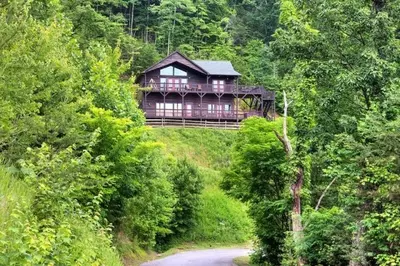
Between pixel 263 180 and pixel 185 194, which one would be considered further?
pixel 185 194

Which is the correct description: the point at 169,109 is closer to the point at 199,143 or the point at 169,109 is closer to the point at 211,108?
the point at 211,108

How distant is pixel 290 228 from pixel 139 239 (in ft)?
32.2

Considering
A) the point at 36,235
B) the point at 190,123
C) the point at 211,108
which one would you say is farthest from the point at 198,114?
the point at 36,235

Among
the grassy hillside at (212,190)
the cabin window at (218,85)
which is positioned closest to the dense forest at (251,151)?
the grassy hillside at (212,190)

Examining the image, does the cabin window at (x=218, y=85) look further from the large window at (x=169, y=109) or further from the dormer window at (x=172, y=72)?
the large window at (x=169, y=109)

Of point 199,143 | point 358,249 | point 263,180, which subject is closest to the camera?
point 358,249

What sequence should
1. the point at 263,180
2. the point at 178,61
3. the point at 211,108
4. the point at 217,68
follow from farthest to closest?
1. the point at 217,68
2. the point at 211,108
3. the point at 178,61
4. the point at 263,180

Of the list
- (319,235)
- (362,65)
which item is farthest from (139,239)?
(362,65)

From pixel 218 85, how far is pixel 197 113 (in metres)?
3.89

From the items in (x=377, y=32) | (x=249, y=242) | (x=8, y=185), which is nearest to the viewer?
(x=8, y=185)

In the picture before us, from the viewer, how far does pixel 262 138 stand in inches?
763

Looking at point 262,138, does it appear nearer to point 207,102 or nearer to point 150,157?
point 150,157

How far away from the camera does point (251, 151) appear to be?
767 inches

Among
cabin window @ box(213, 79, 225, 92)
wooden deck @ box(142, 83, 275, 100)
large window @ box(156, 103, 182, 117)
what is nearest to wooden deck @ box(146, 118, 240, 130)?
large window @ box(156, 103, 182, 117)
